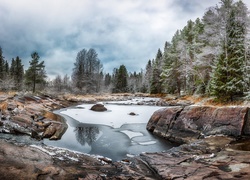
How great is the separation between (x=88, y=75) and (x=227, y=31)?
3661 centimetres

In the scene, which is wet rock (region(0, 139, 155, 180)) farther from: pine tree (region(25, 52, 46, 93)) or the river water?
pine tree (region(25, 52, 46, 93))

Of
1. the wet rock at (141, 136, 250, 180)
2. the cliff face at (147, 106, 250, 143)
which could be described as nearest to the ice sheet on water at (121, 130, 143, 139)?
the cliff face at (147, 106, 250, 143)

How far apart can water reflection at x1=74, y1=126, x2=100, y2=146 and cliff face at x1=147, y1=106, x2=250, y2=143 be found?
11.2ft

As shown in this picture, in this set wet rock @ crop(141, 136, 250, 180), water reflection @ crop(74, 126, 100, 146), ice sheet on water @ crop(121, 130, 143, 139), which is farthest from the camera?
ice sheet on water @ crop(121, 130, 143, 139)

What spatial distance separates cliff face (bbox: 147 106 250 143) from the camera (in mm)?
7633

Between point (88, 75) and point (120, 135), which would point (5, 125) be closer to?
point (120, 135)

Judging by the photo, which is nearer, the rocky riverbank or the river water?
the rocky riverbank

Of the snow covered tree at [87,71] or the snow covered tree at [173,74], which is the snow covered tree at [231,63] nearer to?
the snow covered tree at [173,74]

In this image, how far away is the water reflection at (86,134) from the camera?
8.38 metres

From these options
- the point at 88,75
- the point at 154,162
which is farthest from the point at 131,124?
the point at 88,75

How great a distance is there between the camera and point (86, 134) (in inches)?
376

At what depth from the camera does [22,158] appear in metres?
4.83

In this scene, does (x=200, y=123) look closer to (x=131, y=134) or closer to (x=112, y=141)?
(x=131, y=134)

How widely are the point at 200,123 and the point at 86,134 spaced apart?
6088 mm
